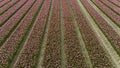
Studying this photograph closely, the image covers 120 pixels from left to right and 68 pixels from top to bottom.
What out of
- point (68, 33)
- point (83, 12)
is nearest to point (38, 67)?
point (68, 33)

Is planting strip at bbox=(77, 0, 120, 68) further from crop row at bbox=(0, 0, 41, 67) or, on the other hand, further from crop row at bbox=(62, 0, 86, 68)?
crop row at bbox=(0, 0, 41, 67)

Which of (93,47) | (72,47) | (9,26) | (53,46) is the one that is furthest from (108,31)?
(9,26)

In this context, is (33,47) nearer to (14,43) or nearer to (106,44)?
(14,43)

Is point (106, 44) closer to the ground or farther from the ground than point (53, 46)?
closer to the ground

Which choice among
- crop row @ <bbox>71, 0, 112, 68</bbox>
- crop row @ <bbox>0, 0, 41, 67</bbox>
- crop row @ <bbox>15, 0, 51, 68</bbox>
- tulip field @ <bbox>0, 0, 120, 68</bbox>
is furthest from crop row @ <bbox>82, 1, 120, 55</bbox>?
crop row @ <bbox>0, 0, 41, 67</bbox>

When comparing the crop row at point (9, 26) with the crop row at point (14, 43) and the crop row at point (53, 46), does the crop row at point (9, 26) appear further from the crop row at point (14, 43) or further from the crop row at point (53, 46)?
the crop row at point (53, 46)

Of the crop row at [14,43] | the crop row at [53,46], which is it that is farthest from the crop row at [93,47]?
the crop row at [14,43]

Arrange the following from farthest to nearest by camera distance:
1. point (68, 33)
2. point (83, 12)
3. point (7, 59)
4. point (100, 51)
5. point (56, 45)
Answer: point (83, 12)
point (68, 33)
point (56, 45)
point (100, 51)
point (7, 59)

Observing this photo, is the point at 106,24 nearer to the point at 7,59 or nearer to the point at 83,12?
the point at 83,12
